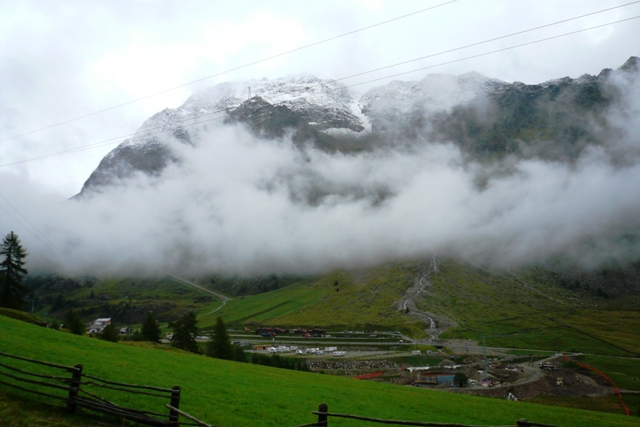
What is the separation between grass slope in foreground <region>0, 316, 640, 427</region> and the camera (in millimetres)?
21422

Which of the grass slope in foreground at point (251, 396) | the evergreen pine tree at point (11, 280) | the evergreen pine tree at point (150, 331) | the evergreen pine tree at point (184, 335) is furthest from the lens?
the evergreen pine tree at point (150, 331)

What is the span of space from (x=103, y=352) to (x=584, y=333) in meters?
190

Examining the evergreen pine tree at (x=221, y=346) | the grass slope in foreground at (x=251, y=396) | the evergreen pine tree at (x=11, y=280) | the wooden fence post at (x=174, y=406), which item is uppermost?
the evergreen pine tree at (x=11, y=280)

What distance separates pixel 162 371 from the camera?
2834 cm

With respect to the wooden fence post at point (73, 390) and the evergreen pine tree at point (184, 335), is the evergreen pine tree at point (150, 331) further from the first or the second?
the wooden fence post at point (73, 390)

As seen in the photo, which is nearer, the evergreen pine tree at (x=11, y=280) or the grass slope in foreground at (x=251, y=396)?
the grass slope in foreground at (x=251, y=396)

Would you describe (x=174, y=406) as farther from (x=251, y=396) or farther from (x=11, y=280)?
(x=11, y=280)

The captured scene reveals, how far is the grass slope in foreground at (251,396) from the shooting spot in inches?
843

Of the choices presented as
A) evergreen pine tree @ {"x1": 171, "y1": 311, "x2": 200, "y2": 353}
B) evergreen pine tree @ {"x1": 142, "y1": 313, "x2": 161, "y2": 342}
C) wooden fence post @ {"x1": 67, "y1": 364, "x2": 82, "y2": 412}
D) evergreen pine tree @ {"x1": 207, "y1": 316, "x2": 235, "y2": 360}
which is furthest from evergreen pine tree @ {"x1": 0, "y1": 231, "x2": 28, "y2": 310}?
wooden fence post @ {"x1": 67, "y1": 364, "x2": 82, "y2": 412}

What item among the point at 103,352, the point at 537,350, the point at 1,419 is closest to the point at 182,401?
the point at 1,419

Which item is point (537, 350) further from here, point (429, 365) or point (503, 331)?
point (429, 365)

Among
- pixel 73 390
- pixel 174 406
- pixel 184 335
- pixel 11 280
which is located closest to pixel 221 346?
pixel 184 335

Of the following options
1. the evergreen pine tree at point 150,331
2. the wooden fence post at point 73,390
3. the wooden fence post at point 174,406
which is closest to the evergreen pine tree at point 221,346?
the evergreen pine tree at point 150,331

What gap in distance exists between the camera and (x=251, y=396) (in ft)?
82.4
